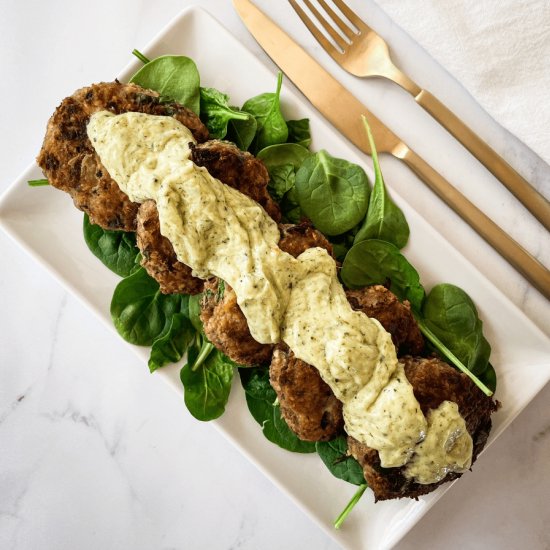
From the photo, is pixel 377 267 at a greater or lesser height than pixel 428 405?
greater

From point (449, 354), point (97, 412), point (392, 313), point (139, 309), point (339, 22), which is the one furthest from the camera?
point (97, 412)

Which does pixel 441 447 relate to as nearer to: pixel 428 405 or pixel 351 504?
pixel 428 405

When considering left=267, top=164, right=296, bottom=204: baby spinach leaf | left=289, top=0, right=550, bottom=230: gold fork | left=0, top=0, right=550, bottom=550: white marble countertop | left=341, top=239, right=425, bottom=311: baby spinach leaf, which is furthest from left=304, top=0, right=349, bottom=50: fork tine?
left=341, top=239, right=425, bottom=311: baby spinach leaf

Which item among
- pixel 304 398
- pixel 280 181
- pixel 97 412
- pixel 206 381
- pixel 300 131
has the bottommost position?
pixel 97 412

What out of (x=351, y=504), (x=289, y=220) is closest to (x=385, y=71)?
(x=289, y=220)

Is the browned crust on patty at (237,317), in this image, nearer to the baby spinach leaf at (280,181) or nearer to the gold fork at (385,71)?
the baby spinach leaf at (280,181)

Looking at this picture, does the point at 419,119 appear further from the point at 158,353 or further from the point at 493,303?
the point at 158,353
